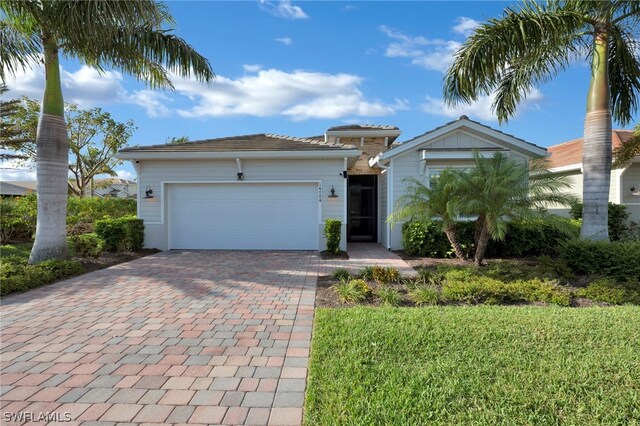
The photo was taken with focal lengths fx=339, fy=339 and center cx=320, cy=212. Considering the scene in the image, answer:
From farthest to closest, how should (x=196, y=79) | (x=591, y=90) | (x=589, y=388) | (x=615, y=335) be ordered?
(x=196, y=79) → (x=591, y=90) → (x=615, y=335) → (x=589, y=388)

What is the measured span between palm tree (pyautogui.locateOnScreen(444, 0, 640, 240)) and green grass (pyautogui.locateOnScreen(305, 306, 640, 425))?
13.7 ft

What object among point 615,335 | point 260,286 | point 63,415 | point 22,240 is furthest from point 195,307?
point 22,240

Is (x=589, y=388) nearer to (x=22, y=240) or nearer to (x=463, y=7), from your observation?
(x=463, y=7)

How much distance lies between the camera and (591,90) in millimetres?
7695

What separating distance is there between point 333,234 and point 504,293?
5.46m

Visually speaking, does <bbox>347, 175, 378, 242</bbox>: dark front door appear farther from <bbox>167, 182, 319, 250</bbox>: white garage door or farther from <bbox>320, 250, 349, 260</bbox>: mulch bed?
<bbox>320, 250, 349, 260</bbox>: mulch bed

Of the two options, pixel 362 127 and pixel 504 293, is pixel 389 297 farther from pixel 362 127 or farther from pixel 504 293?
pixel 362 127

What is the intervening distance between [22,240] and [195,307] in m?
12.3

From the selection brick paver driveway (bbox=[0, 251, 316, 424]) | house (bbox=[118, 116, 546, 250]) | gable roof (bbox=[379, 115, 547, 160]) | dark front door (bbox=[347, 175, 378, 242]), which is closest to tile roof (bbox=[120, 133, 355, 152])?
house (bbox=[118, 116, 546, 250])

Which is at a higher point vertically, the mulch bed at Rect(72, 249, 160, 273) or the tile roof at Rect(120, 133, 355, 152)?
the tile roof at Rect(120, 133, 355, 152)

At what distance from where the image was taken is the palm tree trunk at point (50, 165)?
313 inches

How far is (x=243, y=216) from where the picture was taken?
1133 centimetres

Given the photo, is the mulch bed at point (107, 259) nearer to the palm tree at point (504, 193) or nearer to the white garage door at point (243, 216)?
the white garage door at point (243, 216)

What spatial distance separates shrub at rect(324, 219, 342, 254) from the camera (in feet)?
33.7
